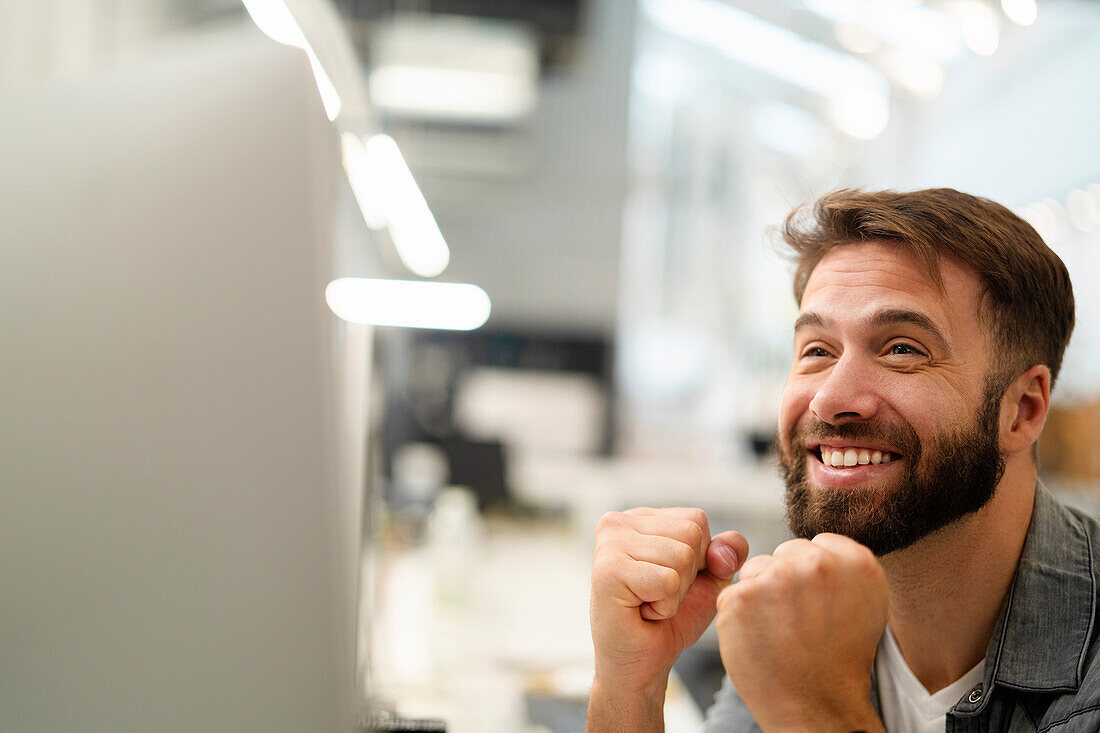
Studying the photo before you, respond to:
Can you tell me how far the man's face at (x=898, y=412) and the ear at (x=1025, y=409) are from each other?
0.03 m

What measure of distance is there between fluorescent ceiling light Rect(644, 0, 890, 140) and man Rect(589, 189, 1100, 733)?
494cm

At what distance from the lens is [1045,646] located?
88 cm

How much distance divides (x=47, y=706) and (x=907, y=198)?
938 mm

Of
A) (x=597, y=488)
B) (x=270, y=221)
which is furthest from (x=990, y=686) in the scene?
(x=597, y=488)

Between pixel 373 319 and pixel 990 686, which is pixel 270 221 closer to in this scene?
pixel 373 319

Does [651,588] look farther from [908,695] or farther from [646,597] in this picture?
[908,695]

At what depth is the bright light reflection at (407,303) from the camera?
1.75 ft

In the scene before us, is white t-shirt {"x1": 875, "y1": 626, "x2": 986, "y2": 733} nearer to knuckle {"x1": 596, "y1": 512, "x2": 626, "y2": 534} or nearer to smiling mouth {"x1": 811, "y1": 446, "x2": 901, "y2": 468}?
smiling mouth {"x1": 811, "y1": 446, "x2": 901, "y2": 468}

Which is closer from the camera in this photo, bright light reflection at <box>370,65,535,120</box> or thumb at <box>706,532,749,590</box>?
thumb at <box>706,532,749,590</box>

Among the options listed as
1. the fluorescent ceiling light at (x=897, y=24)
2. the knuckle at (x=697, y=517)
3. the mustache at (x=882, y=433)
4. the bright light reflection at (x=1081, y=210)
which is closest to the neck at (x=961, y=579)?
the mustache at (x=882, y=433)

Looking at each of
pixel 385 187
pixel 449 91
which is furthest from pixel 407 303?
pixel 449 91

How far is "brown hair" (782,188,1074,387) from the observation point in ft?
3.21

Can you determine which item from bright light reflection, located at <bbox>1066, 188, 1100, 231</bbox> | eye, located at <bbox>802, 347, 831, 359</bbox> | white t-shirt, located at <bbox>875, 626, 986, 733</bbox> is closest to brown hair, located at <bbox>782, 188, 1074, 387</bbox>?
eye, located at <bbox>802, 347, 831, 359</bbox>

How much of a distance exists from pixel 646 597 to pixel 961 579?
36 centimetres
